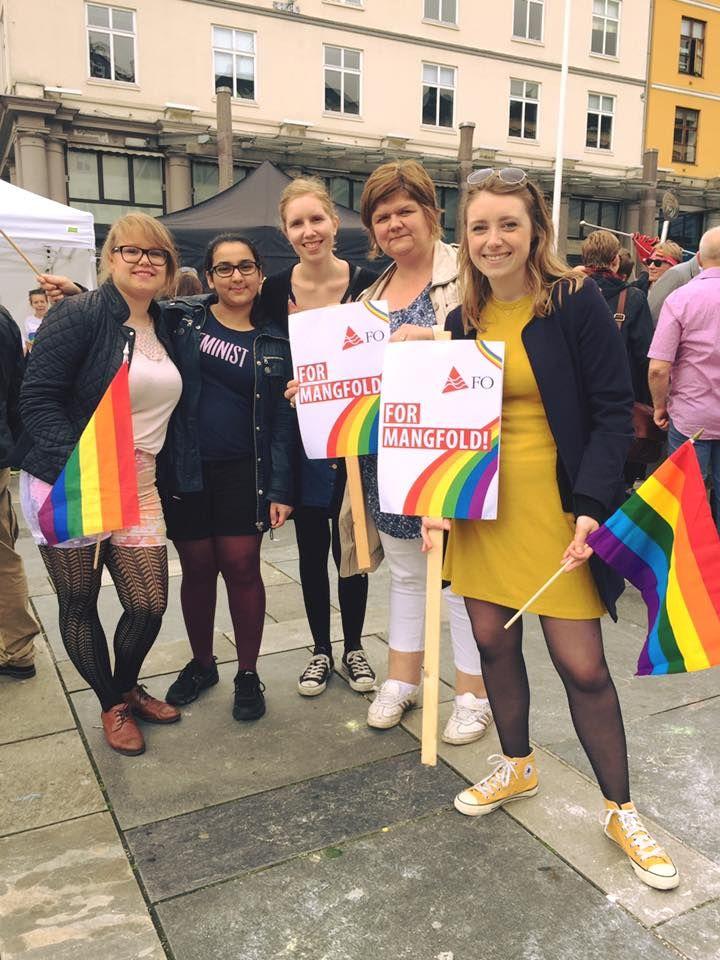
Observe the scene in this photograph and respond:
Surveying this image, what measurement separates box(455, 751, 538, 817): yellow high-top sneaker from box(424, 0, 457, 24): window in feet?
88.0

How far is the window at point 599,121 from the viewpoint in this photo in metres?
27.6

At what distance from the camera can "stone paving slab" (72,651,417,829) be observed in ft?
8.98

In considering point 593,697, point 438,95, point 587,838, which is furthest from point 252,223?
point 438,95

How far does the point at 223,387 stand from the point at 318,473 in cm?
56

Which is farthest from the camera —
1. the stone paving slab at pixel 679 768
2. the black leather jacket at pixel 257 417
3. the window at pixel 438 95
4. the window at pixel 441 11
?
the window at pixel 438 95

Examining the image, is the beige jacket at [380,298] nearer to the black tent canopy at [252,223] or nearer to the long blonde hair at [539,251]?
the long blonde hair at [539,251]

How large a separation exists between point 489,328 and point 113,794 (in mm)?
2002

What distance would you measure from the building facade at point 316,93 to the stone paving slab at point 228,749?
792 inches

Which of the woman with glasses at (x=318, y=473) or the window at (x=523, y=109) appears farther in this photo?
the window at (x=523, y=109)

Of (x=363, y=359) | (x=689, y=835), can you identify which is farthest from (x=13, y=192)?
(x=689, y=835)

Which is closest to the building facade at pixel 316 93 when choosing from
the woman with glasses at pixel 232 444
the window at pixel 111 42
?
the window at pixel 111 42

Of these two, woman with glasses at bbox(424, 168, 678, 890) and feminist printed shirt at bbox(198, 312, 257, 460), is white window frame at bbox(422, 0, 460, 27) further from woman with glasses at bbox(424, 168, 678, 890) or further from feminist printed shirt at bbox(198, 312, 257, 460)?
woman with glasses at bbox(424, 168, 678, 890)

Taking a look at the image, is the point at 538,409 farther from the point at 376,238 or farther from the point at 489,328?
the point at 376,238

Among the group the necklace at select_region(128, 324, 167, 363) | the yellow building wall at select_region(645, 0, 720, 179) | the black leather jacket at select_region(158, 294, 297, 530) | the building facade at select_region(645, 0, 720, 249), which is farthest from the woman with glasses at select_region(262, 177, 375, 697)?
the yellow building wall at select_region(645, 0, 720, 179)
